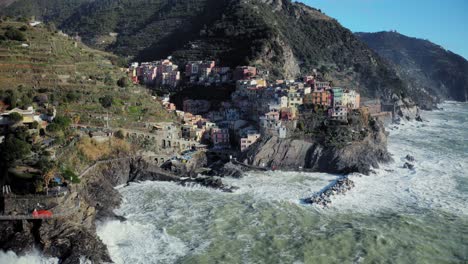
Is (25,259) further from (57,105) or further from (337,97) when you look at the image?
(337,97)

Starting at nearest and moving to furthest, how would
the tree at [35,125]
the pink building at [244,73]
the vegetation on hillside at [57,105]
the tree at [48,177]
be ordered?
the tree at [48,177], the vegetation on hillside at [57,105], the tree at [35,125], the pink building at [244,73]

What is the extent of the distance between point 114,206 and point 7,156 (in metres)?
8.95

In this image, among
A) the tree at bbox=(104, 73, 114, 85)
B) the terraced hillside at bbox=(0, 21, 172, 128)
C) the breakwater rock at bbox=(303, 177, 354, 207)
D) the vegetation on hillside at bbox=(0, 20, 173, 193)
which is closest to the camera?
the vegetation on hillside at bbox=(0, 20, 173, 193)

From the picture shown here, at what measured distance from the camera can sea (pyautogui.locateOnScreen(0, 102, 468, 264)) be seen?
30.2 m

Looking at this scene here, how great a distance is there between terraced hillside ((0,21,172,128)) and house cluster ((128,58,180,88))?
14494 mm

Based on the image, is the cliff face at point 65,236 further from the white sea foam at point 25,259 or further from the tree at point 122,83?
the tree at point 122,83

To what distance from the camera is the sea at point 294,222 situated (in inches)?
1188

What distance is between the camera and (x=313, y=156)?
50719 mm

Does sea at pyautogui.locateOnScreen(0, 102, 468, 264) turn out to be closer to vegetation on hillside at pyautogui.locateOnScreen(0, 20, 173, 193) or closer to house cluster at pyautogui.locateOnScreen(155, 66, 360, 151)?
vegetation on hillside at pyautogui.locateOnScreen(0, 20, 173, 193)

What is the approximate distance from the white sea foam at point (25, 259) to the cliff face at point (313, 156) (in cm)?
2705

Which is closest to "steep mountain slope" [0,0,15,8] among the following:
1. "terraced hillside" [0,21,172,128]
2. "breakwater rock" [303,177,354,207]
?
"terraced hillside" [0,21,172,128]

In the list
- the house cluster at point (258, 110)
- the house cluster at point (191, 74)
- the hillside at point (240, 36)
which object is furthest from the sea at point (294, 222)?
the hillside at point (240, 36)

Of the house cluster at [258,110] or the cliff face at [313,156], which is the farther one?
the house cluster at [258,110]

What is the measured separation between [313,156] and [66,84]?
30491 mm
